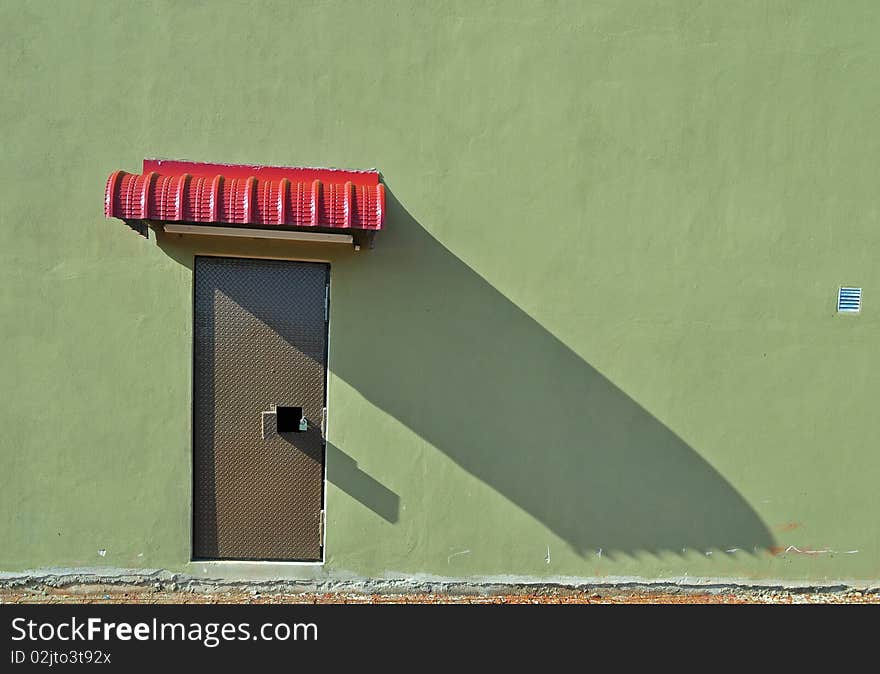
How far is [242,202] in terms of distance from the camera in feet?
12.8

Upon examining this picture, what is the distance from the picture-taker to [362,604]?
450cm

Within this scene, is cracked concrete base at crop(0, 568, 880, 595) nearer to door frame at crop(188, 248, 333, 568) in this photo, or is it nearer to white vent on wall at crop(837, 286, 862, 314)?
door frame at crop(188, 248, 333, 568)

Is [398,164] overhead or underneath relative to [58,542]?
overhead

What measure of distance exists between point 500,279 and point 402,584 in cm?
245

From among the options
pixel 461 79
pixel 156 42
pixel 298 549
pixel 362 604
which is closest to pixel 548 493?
pixel 362 604

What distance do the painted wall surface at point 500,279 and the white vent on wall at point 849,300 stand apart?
0.07m

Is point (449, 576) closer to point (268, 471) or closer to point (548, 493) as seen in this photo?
point (548, 493)

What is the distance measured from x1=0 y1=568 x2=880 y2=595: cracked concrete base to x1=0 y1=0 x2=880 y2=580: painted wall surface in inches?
3.8

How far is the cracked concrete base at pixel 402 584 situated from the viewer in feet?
14.6

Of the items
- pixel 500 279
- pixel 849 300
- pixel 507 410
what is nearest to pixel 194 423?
pixel 507 410

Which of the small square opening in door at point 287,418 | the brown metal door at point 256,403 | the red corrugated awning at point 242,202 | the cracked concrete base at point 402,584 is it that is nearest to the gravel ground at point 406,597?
the cracked concrete base at point 402,584

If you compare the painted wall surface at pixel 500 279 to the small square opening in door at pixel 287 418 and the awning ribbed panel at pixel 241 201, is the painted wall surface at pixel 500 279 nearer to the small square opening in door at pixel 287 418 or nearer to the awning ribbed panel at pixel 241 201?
the small square opening in door at pixel 287 418

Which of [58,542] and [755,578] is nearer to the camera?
[58,542]

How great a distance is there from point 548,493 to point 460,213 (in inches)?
89.0
